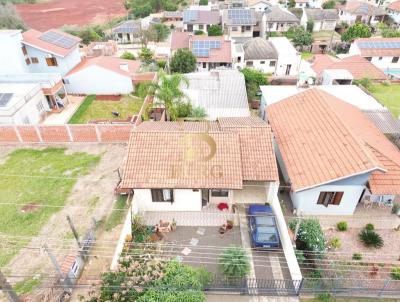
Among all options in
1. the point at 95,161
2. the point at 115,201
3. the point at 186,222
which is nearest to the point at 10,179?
the point at 95,161

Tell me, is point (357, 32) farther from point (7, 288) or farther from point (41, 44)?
point (7, 288)

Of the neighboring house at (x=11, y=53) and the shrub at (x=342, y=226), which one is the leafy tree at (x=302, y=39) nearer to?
the shrub at (x=342, y=226)

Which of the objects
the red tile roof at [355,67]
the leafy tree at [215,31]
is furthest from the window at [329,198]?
the leafy tree at [215,31]

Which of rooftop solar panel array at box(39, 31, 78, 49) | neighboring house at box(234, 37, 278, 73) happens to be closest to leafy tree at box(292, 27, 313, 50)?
neighboring house at box(234, 37, 278, 73)

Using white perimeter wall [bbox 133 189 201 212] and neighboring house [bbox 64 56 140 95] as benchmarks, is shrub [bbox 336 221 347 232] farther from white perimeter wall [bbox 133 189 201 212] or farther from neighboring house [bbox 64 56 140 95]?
neighboring house [bbox 64 56 140 95]

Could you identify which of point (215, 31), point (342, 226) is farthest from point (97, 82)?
point (215, 31)

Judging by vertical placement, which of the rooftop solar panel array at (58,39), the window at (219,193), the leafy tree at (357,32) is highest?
the rooftop solar panel array at (58,39)

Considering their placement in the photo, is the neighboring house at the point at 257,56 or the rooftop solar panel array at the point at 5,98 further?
the neighboring house at the point at 257,56
